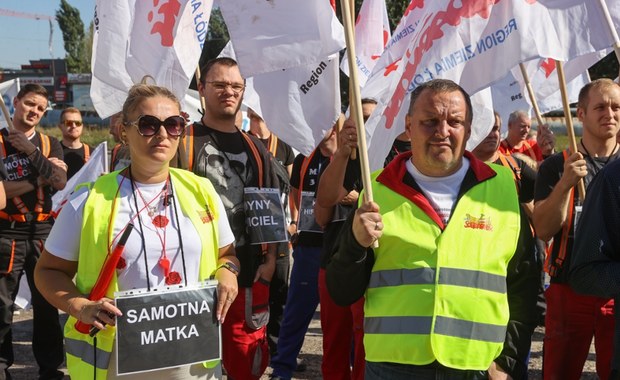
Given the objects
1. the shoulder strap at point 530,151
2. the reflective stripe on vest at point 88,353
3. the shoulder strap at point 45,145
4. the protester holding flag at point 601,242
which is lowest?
the reflective stripe on vest at point 88,353

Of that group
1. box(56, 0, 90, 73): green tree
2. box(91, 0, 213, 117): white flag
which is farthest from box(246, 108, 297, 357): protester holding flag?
box(56, 0, 90, 73): green tree

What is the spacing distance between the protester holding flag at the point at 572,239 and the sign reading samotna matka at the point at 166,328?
2081mm

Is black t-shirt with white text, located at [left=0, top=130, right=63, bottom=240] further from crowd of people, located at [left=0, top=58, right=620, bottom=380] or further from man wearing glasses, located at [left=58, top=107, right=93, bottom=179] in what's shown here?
crowd of people, located at [left=0, top=58, right=620, bottom=380]

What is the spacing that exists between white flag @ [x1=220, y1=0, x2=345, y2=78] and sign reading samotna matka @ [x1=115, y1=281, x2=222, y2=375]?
1.87 m

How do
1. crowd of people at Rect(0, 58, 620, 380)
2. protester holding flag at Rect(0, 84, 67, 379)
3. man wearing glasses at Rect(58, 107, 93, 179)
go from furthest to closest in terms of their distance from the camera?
man wearing glasses at Rect(58, 107, 93, 179) → protester holding flag at Rect(0, 84, 67, 379) → crowd of people at Rect(0, 58, 620, 380)

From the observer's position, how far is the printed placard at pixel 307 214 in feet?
19.7

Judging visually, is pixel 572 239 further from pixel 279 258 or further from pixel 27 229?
pixel 27 229

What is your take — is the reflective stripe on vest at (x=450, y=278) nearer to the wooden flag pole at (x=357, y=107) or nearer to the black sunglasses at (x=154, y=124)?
the wooden flag pole at (x=357, y=107)

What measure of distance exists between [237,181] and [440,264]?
6.08 feet

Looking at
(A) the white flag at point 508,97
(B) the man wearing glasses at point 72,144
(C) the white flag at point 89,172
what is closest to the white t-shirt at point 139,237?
(C) the white flag at point 89,172

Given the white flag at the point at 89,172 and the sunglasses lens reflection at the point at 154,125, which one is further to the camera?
the white flag at the point at 89,172

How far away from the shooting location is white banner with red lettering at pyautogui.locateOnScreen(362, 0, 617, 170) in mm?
4281

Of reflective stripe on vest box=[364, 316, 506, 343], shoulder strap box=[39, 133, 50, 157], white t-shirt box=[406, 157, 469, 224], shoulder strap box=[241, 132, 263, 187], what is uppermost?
shoulder strap box=[39, 133, 50, 157]

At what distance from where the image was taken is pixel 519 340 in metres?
3.14
